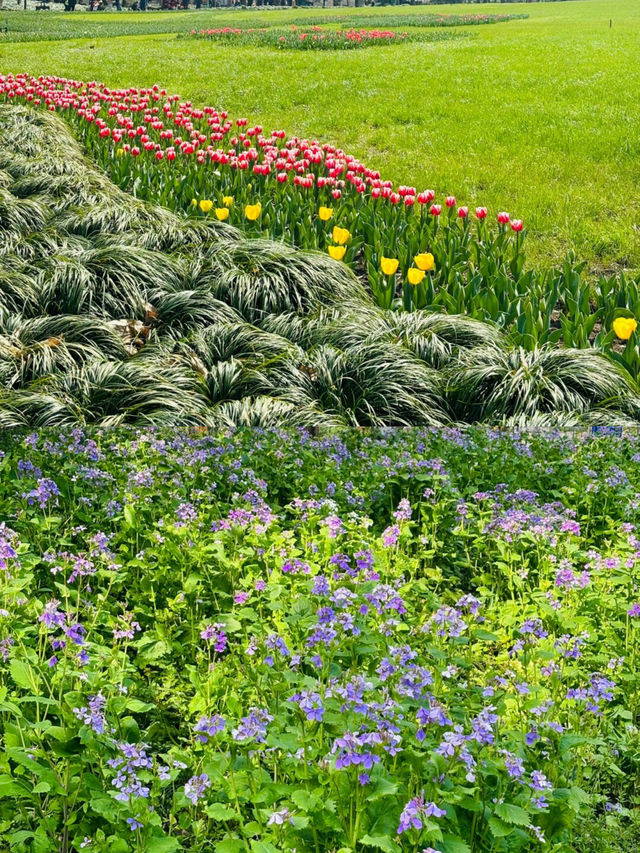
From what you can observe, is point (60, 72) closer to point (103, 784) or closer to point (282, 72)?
point (282, 72)

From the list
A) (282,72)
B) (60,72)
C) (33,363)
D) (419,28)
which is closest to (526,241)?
(33,363)

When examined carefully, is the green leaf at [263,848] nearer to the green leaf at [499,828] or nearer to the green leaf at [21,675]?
the green leaf at [499,828]

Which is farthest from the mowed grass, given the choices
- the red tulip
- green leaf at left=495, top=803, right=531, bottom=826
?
green leaf at left=495, top=803, right=531, bottom=826

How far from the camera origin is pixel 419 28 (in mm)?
32375

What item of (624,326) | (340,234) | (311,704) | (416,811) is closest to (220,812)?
(311,704)

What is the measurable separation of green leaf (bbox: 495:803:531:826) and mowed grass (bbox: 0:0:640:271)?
7.79 m

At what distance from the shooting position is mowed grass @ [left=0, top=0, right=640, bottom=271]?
10.9 m

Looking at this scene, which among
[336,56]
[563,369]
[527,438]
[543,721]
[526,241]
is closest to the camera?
[543,721]

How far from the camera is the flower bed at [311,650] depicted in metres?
2.06

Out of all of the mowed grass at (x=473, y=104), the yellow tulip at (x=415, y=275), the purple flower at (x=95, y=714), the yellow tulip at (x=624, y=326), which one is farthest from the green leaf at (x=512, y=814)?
the mowed grass at (x=473, y=104)

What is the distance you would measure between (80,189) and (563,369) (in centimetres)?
672

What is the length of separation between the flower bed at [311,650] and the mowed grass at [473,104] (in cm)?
551

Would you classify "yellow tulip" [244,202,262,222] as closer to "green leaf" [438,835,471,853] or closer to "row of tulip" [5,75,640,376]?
"row of tulip" [5,75,640,376]

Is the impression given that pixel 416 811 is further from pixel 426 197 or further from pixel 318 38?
Result: pixel 318 38
